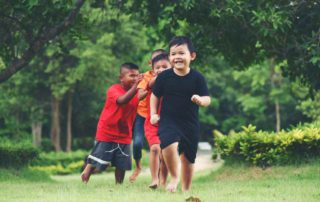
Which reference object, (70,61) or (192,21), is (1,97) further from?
Answer: (192,21)

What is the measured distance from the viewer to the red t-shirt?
31.1ft

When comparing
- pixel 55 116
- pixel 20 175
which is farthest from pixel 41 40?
pixel 55 116

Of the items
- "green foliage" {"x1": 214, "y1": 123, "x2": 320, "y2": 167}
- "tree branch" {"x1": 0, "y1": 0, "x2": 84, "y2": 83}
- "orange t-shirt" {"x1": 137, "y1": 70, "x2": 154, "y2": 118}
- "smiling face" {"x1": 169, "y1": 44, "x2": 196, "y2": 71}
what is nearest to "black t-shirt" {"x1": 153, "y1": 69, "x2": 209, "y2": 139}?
"smiling face" {"x1": 169, "y1": 44, "x2": 196, "y2": 71}

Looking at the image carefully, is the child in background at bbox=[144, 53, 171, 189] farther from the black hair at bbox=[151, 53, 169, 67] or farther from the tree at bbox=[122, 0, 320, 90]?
the tree at bbox=[122, 0, 320, 90]

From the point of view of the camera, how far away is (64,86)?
101ft

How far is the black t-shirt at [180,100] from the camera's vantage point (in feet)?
24.6

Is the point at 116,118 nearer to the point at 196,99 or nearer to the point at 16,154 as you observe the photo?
the point at 196,99

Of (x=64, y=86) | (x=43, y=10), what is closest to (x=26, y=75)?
Answer: (x=64, y=86)

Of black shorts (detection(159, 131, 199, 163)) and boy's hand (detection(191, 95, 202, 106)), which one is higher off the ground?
boy's hand (detection(191, 95, 202, 106))

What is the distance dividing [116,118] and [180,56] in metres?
2.34

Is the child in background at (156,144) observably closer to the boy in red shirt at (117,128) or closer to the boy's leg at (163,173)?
the boy's leg at (163,173)

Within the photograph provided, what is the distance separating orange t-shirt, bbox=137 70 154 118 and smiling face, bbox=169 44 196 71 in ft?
3.43

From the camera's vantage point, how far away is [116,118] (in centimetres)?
952

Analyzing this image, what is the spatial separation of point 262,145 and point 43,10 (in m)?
4.59
